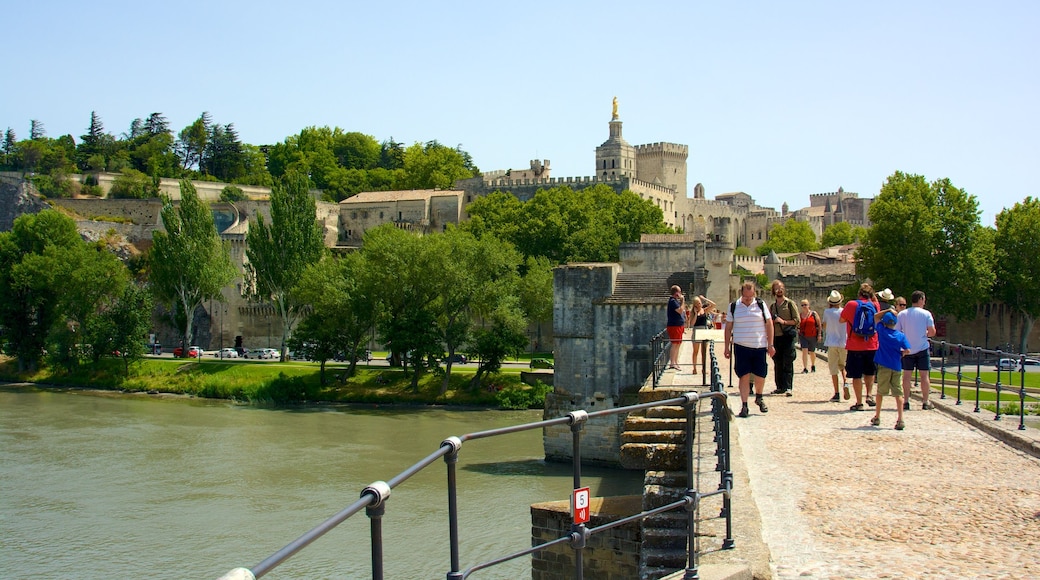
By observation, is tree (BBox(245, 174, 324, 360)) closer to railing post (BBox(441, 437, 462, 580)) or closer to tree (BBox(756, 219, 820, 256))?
railing post (BBox(441, 437, 462, 580))

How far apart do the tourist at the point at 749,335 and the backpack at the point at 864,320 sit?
1195 millimetres

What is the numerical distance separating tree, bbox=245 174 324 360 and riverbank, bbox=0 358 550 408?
3737 mm

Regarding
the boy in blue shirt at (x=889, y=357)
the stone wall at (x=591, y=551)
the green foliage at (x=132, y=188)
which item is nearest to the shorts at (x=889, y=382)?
the boy in blue shirt at (x=889, y=357)

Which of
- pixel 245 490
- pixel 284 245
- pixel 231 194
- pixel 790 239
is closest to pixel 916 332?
pixel 245 490

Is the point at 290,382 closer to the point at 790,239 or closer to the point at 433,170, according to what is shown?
the point at 433,170

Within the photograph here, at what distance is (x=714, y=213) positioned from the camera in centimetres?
8806

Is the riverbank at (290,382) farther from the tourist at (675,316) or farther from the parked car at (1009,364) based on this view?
the tourist at (675,316)

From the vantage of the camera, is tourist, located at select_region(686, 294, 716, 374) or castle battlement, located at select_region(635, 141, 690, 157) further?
castle battlement, located at select_region(635, 141, 690, 157)

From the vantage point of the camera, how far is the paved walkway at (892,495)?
20.6ft

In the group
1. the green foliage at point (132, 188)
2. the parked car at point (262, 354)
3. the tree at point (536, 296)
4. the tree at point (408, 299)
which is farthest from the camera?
the green foliage at point (132, 188)

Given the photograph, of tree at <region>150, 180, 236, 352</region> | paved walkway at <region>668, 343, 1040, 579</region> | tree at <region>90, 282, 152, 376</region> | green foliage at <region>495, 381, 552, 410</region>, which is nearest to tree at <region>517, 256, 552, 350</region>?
green foliage at <region>495, 381, 552, 410</region>

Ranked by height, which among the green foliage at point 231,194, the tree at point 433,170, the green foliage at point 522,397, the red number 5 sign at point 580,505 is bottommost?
the green foliage at point 522,397

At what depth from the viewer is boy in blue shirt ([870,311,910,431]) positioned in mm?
11336

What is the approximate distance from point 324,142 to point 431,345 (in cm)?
6812
